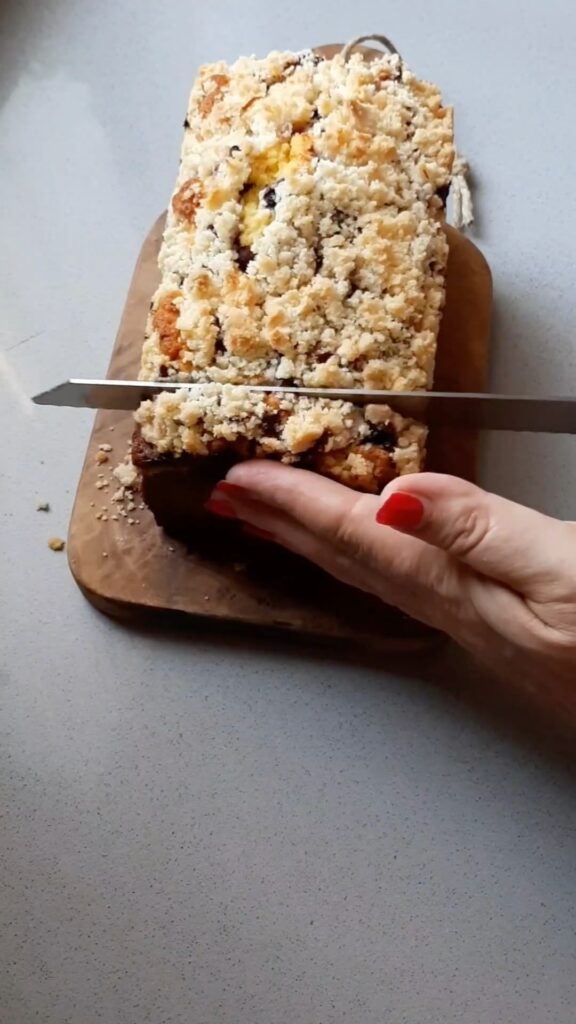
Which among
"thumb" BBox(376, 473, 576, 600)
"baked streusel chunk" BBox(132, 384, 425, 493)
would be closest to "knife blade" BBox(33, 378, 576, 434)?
"baked streusel chunk" BBox(132, 384, 425, 493)

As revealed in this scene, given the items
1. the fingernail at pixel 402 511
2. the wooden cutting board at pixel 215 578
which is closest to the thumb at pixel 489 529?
the fingernail at pixel 402 511

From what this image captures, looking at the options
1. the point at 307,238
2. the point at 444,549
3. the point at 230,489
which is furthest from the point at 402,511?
the point at 307,238

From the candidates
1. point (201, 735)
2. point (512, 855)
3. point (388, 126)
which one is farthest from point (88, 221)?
point (512, 855)

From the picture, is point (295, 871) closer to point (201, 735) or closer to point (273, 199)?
point (201, 735)

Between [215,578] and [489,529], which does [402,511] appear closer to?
[489,529]

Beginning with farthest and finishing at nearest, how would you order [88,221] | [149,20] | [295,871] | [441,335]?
1. [149,20]
2. [88,221]
3. [441,335]
4. [295,871]

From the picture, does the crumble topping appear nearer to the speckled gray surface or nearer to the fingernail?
the fingernail

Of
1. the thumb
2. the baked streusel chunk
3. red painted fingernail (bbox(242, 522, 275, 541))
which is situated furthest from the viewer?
red painted fingernail (bbox(242, 522, 275, 541))
